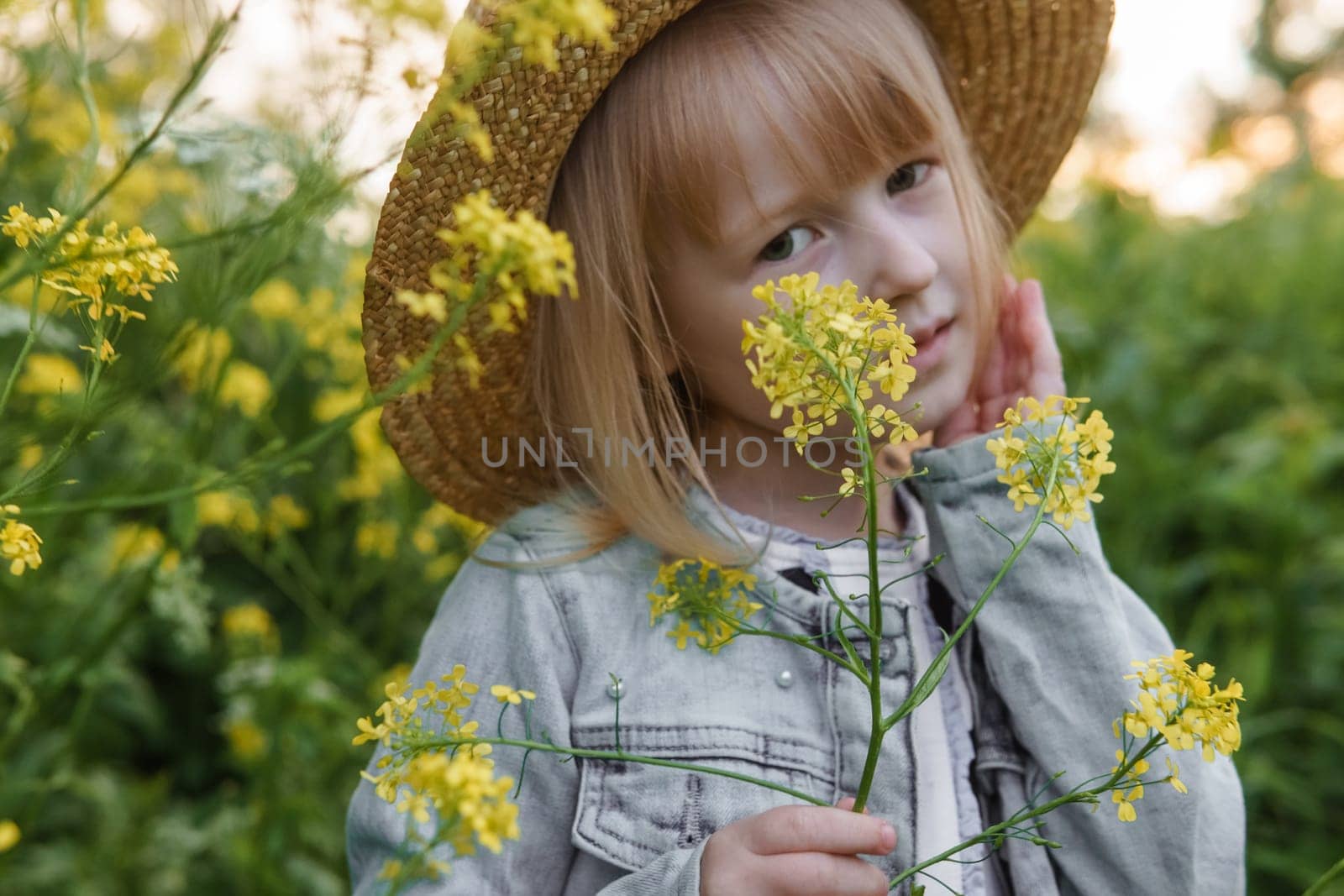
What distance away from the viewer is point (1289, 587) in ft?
7.07

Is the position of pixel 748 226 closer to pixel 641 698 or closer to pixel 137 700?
pixel 641 698

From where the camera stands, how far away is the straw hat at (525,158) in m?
1.05

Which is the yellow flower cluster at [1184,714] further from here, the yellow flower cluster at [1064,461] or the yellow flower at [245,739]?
the yellow flower at [245,739]

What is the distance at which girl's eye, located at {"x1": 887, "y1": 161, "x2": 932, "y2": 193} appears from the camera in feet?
4.02

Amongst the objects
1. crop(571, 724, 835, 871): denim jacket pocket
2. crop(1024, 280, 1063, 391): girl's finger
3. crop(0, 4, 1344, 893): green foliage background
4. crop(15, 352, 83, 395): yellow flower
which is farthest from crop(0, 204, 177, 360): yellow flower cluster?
crop(15, 352, 83, 395): yellow flower

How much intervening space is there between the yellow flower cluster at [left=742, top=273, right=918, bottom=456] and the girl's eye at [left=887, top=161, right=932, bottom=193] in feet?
1.68

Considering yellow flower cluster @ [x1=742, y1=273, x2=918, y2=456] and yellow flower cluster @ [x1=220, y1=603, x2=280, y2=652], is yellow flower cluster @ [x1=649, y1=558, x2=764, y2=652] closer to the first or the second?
yellow flower cluster @ [x1=742, y1=273, x2=918, y2=456]

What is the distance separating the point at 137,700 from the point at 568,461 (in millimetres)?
1205

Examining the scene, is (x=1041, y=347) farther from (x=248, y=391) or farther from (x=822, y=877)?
(x=248, y=391)

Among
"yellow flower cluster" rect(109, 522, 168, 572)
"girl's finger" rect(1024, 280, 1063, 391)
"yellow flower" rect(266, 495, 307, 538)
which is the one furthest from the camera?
"yellow flower" rect(266, 495, 307, 538)

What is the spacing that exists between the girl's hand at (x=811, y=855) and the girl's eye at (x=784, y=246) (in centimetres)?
52

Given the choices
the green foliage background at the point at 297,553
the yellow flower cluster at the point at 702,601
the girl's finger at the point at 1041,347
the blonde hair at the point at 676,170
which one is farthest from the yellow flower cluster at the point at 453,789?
the girl's finger at the point at 1041,347

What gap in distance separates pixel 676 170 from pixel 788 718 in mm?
545

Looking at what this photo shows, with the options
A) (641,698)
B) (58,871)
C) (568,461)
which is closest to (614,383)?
(568,461)
